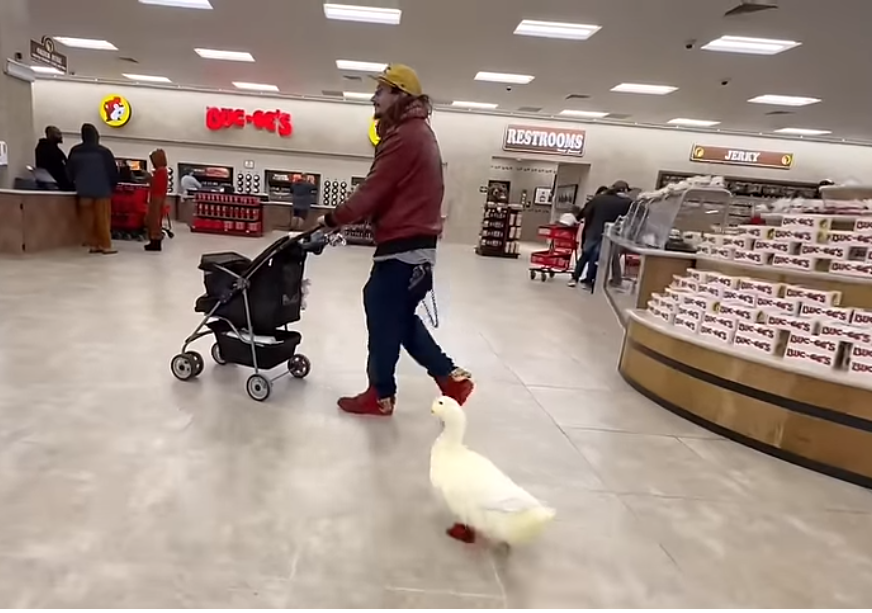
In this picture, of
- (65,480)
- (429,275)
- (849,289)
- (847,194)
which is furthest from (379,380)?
(847,194)

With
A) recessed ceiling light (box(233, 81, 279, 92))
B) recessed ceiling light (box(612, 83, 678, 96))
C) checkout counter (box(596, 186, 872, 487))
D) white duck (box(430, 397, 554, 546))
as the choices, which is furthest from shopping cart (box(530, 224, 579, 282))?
recessed ceiling light (box(233, 81, 279, 92))

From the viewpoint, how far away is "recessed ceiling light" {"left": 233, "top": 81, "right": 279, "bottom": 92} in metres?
14.2

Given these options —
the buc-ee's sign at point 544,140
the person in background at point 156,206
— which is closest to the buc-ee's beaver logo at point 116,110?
the person in background at point 156,206

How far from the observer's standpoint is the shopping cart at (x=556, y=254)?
32.4 feet

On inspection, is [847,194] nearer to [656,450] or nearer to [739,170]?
[656,450]

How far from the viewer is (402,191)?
282cm

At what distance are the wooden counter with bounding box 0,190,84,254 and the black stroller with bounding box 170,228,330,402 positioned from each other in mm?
5347

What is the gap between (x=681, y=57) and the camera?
8633mm

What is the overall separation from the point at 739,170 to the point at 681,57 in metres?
9.57

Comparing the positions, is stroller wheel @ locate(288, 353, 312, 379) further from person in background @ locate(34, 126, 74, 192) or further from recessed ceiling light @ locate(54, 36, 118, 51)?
recessed ceiling light @ locate(54, 36, 118, 51)

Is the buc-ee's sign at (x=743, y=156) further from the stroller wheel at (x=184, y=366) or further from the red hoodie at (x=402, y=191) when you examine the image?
the stroller wheel at (x=184, y=366)

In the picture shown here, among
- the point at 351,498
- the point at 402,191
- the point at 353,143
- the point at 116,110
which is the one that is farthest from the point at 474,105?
the point at 351,498

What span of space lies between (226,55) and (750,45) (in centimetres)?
872

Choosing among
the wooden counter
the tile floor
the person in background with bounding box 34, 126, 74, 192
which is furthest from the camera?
the person in background with bounding box 34, 126, 74, 192
